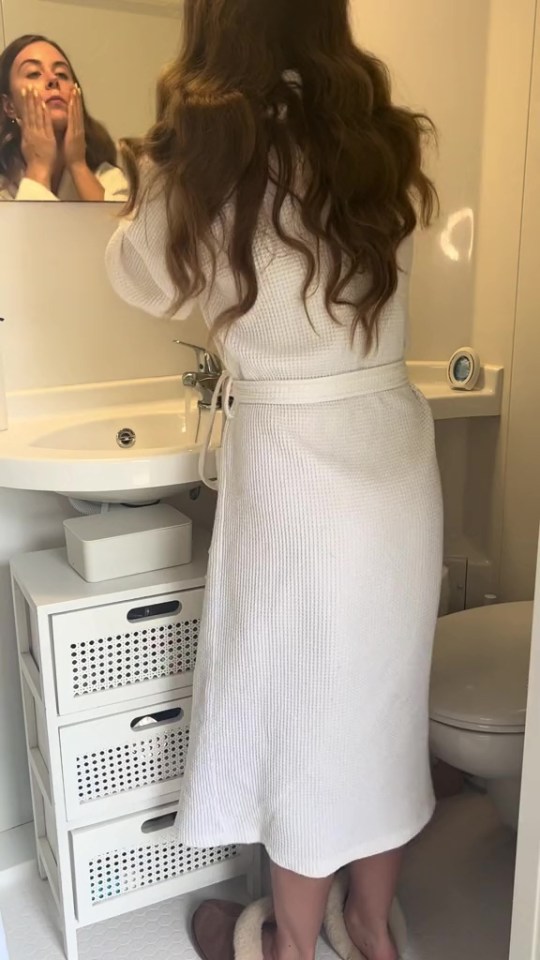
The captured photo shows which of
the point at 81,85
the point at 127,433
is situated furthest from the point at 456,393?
the point at 81,85

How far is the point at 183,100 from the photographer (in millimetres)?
1069

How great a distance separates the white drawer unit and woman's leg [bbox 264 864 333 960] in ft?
0.69

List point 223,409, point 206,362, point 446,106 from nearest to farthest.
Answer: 1. point 223,409
2. point 206,362
3. point 446,106

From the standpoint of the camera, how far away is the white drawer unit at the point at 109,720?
1.40 m

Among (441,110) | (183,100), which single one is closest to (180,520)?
(183,100)

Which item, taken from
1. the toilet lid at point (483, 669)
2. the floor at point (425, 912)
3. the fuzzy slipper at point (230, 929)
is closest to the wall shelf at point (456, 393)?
the toilet lid at point (483, 669)

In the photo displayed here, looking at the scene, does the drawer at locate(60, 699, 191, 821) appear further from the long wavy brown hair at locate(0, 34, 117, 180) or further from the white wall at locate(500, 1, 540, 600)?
the long wavy brown hair at locate(0, 34, 117, 180)

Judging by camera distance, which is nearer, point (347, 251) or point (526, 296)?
point (347, 251)

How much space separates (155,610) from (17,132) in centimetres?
86

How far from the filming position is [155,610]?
1.47m

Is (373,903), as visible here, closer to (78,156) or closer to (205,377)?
(205,377)

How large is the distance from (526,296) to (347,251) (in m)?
0.80

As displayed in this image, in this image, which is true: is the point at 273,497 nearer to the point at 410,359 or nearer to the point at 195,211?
the point at 195,211

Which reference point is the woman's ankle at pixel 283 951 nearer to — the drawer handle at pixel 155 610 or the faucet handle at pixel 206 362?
the drawer handle at pixel 155 610
